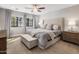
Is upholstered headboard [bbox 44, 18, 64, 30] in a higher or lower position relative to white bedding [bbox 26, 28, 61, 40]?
higher

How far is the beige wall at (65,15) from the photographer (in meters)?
1.88

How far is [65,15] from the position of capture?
1942 millimetres

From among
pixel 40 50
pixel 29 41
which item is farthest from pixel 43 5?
pixel 40 50

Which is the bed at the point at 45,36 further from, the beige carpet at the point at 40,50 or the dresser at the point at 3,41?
the dresser at the point at 3,41

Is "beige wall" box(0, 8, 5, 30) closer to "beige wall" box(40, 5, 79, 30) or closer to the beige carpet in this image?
the beige carpet

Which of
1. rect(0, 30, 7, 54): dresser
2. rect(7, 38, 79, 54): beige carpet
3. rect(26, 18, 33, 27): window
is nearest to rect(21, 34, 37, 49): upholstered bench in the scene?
rect(7, 38, 79, 54): beige carpet

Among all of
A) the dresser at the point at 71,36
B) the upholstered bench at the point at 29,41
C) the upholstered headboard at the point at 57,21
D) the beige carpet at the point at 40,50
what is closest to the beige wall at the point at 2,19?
the beige carpet at the point at 40,50

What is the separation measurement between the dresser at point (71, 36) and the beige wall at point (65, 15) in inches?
7.7

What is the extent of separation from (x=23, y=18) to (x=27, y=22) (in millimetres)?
122

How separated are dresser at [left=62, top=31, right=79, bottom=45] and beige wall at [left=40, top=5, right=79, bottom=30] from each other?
0.20m

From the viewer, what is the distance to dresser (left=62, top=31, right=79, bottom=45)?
1910 millimetres
